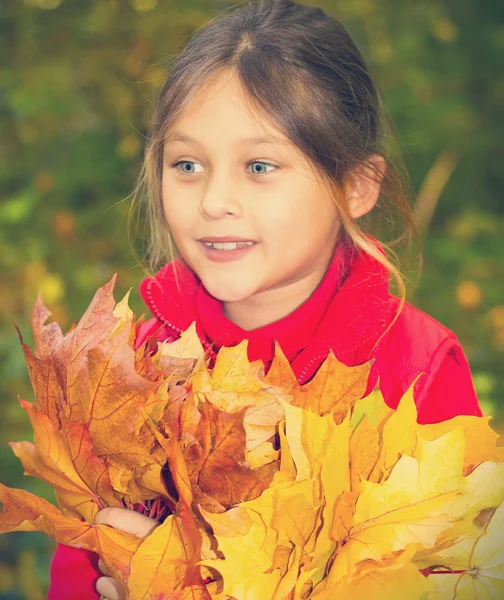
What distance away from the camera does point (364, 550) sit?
103cm

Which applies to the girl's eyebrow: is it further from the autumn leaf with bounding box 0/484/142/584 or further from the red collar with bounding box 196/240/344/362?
the autumn leaf with bounding box 0/484/142/584

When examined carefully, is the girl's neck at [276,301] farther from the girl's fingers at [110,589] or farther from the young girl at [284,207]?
the girl's fingers at [110,589]

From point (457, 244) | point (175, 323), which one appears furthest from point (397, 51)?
point (175, 323)

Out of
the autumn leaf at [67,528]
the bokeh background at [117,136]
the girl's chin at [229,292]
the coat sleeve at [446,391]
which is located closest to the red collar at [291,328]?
the girl's chin at [229,292]

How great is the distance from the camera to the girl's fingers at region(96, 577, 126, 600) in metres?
1.28

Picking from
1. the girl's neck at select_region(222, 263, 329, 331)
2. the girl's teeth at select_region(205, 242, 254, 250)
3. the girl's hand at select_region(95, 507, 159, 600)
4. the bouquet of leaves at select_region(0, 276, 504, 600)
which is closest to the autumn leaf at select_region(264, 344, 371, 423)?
the bouquet of leaves at select_region(0, 276, 504, 600)

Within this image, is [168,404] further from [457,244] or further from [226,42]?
[457,244]

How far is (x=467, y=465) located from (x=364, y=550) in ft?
0.72

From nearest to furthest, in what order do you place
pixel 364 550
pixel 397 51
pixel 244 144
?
pixel 364 550, pixel 244 144, pixel 397 51

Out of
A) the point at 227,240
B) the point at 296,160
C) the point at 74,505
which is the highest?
the point at 296,160

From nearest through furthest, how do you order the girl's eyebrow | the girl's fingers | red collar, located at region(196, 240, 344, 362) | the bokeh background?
the girl's fingers, the girl's eyebrow, red collar, located at region(196, 240, 344, 362), the bokeh background

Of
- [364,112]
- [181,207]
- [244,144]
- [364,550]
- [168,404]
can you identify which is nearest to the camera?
[364,550]

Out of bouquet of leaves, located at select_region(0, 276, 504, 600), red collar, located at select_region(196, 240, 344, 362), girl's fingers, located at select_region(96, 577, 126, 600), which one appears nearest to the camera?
bouquet of leaves, located at select_region(0, 276, 504, 600)

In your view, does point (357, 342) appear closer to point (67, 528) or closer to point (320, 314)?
point (320, 314)
